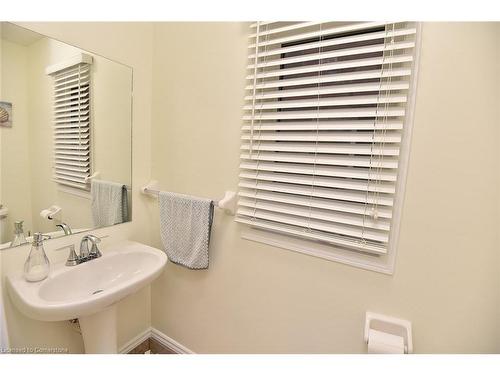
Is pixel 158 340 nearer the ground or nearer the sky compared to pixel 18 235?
nearer the ground

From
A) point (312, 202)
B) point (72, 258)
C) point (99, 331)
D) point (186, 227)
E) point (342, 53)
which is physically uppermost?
point (342, 53)

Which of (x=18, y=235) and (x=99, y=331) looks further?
(x=99, y=331)

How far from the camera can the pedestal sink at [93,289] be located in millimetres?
874

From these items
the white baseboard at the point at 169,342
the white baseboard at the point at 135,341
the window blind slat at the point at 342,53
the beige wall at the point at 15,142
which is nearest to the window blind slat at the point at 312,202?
the window blind slat at the point at 342,53

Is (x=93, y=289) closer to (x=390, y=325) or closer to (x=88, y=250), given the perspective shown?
(x=88, y=250)

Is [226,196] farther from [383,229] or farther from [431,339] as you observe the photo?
[431,339]

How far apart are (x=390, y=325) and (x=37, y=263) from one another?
1.50m

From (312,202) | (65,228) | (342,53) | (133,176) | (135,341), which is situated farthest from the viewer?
(135,341)

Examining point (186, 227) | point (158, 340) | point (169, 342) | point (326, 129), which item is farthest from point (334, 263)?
point (158, 340)

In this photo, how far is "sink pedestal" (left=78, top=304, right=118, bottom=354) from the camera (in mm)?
1120

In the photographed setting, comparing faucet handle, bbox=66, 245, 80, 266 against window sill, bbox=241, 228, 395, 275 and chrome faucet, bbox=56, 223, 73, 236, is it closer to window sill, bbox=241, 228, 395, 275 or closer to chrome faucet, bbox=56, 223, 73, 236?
chrome faucet, bbox=56, 223, 73, 236

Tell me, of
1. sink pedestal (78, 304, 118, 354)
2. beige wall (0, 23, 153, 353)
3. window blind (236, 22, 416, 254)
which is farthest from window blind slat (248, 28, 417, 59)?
sink pedestal (78, 304, 118, 354)

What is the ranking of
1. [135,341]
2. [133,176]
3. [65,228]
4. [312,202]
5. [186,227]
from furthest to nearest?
[135,341]
[133,176]
[186,227]
[65,228]
[312,202]

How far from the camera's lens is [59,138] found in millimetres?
1134
